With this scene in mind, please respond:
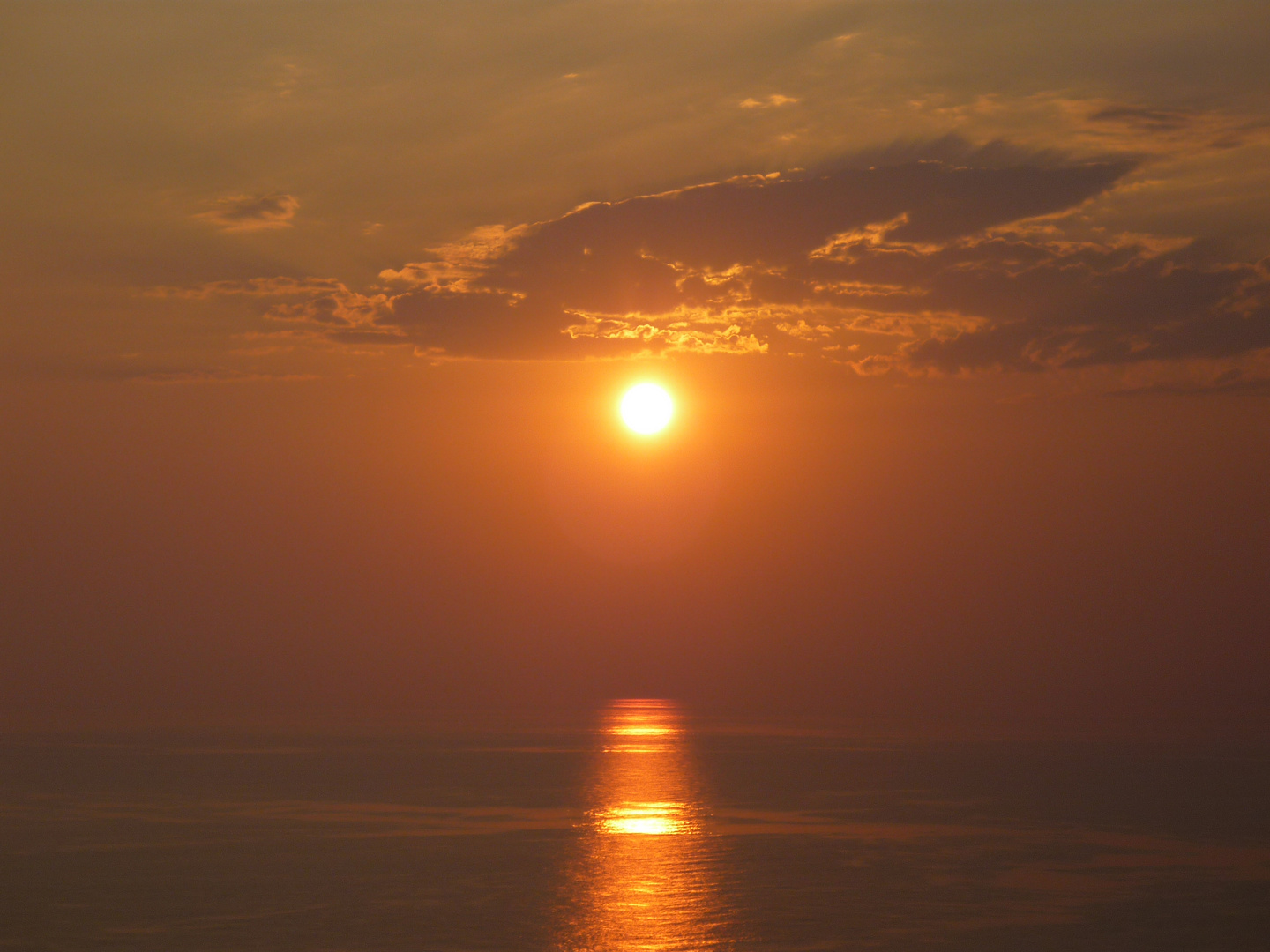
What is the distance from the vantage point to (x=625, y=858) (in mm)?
54844

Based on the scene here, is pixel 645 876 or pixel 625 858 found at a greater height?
pixel 625 858

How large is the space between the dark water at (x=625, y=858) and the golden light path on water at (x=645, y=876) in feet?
0.66

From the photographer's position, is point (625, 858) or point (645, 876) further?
point (625, 858)

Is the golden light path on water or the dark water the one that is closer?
the golden light path on water

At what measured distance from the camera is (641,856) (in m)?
55.1

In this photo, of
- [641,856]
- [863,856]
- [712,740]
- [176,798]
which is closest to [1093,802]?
[863,856]

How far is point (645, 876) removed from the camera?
49656mm

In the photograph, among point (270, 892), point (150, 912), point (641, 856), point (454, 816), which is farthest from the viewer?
point (454, 816)

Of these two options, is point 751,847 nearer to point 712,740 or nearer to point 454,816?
point 454,816

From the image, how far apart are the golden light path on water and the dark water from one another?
0.66ft

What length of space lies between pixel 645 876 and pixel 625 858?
5.32 meters

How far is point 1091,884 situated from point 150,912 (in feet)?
117

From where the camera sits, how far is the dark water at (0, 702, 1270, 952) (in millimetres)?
39812

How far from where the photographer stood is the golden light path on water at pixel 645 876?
127 feet
